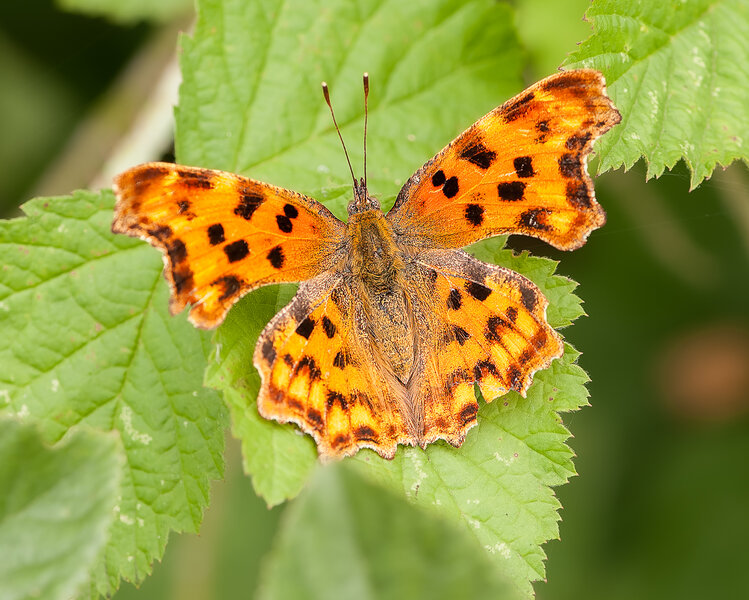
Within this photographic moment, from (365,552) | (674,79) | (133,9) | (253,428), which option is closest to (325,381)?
(253,428)

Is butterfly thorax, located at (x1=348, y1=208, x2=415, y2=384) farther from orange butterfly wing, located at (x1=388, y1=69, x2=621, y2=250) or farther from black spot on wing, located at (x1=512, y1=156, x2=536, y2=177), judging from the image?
black spot on wing, located at (x1=512, y1=156, x2=536, y2=177)

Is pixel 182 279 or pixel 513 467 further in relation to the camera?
pixel 513 467

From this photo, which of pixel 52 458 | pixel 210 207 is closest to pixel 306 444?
pixel 210 207

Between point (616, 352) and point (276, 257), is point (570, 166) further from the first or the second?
point (616, 352)

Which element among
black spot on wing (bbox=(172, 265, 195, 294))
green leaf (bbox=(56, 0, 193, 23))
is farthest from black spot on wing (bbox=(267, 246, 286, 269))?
green leaf (bbox=(56, 0, 193, 23))

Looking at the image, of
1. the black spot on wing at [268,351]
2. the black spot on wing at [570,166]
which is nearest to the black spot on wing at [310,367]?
the black spot on wing at [268,351]
